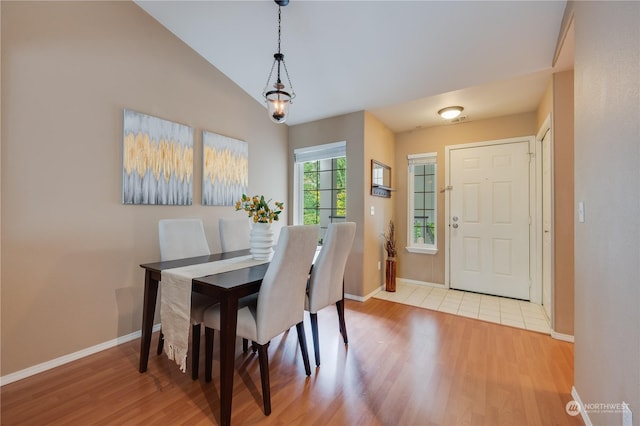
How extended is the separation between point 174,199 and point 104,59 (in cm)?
125

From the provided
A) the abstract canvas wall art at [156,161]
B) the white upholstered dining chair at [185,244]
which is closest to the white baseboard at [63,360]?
the white upholstered dining chair at [185,244]

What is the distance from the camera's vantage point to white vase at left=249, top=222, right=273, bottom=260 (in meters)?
2.17

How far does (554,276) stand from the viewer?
95.2 inches

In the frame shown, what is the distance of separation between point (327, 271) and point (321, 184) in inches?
84.2

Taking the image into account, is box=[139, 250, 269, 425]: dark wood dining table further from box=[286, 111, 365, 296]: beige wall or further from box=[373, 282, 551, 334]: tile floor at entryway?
box=[373, 282, 551, 334]: tile floor at entryway

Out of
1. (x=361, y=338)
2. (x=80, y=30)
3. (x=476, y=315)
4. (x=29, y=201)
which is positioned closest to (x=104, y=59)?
(x=80, y=30)

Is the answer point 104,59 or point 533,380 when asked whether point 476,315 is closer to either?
point 533,380

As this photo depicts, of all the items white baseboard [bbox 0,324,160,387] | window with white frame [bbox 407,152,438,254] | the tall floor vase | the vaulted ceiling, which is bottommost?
white baseboard [bbox 0,324,160,387]

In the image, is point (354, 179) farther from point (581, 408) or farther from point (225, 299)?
point (581, 408)

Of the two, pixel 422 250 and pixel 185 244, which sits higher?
pixel 185 244

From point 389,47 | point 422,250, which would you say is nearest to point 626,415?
point 389,47

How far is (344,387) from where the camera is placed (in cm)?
173

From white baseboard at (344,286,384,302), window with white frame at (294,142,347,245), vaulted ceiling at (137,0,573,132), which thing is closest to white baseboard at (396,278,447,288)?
white baseboard at (344,286,384,302)

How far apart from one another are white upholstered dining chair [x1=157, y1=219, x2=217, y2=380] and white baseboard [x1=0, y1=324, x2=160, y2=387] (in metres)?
0.41
